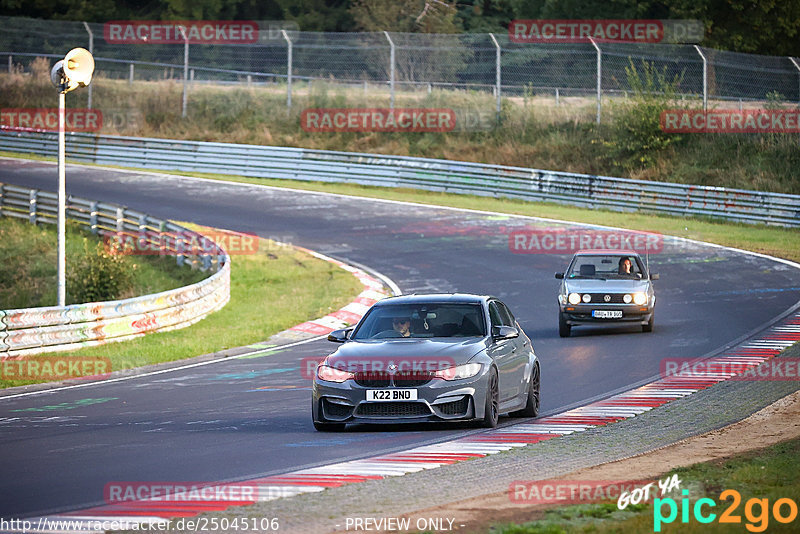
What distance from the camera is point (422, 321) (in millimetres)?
12758

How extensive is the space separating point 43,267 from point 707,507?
91.3ft

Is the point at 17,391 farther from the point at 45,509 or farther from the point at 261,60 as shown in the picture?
the point at 261,60

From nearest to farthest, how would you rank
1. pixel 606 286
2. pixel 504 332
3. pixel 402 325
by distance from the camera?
pixel 504 332 < pixel 402 325 < pixel 606 286

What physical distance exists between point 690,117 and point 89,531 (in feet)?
121

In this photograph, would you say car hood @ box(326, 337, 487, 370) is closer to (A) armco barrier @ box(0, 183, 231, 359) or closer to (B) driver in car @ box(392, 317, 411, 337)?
(B) driver in car @ box(392, 317, 411, 337)

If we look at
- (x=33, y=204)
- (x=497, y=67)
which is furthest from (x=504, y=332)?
(x=497, y=67)

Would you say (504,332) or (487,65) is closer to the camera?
(504,332)

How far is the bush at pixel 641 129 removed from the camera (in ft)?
137

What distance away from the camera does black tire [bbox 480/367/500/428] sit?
11.8 m

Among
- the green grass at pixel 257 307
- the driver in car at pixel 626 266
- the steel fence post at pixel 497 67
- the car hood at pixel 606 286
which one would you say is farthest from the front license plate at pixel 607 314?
the steel fence post at pixel 497 67

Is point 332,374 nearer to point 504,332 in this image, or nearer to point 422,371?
point 422,371

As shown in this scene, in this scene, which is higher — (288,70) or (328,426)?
(288,70)

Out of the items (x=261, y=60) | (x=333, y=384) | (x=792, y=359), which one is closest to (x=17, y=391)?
(x=333, y=384)

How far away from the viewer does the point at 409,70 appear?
144 feet
